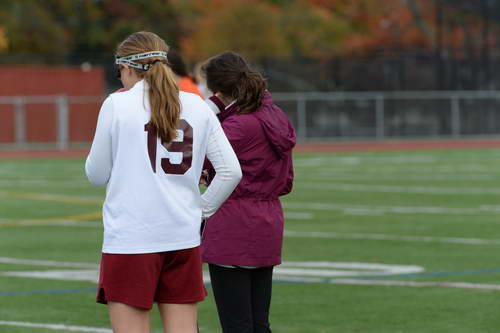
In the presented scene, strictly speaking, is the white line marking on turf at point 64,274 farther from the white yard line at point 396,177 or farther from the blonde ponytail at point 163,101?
the white yard line at point 396,177

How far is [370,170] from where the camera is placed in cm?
2453

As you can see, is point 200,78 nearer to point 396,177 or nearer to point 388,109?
point 396,177

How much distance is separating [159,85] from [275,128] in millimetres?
1183

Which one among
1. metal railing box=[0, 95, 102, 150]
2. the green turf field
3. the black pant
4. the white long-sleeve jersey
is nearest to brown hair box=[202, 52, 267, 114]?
the black pant

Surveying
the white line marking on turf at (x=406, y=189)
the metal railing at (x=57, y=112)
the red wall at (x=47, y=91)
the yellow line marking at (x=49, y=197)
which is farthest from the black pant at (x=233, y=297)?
the red wall at (x=47, y=91)

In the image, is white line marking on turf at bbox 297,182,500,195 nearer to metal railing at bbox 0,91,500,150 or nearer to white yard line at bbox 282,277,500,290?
white yard line at bbox 282,277,500,290

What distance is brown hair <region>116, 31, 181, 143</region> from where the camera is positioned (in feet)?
15.6

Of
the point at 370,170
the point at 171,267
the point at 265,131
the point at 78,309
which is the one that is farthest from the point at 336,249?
the point at 370,170

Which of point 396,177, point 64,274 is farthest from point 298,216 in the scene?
point 396,177

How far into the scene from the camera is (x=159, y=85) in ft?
15.8

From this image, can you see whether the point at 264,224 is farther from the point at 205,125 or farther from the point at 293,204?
the point at 293,204

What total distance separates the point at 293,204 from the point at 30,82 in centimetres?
2376

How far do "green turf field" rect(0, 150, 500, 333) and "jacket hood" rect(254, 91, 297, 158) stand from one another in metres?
2.22

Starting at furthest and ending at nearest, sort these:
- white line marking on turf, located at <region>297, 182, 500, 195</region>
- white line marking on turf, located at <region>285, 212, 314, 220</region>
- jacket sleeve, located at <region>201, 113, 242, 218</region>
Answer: white line marking on turf, located at <region>297, 182, 500, 195</region> → white line marking on turf, located at <region>285, 212, 314, 220</region> → jacket sleeve, located at <region>201, 113, 242, 218</region>
